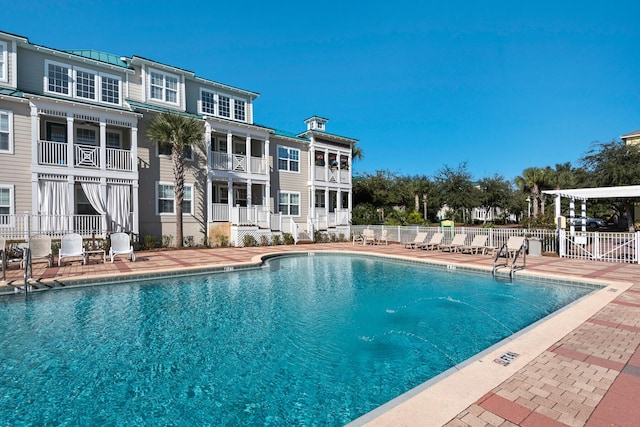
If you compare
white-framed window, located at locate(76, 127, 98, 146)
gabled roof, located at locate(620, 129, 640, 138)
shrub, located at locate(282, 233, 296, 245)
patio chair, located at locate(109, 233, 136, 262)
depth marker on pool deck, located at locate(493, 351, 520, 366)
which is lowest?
depth marker on pool deck, located at locate(493, 351, 520, 366)

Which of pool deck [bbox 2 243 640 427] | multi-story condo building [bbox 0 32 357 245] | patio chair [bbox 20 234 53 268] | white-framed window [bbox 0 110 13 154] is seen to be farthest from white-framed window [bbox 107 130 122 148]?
pool deck [bbox 2 243 640 427]

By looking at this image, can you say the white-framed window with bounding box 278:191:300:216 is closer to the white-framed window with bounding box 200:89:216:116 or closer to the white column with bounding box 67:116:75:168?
the white-framed window with bounding box 200:89:216:116

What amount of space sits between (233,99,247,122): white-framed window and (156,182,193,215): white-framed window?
660 cm

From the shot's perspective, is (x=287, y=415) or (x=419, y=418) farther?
(x=287, y=415)

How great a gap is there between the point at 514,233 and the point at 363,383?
14957 millimetres

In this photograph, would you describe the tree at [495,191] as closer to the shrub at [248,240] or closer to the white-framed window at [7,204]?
the shrub at [248,240]

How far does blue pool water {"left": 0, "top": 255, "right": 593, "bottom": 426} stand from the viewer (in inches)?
143

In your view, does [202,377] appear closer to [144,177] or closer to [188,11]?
[144,177]

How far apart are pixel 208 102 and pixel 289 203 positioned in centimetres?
869

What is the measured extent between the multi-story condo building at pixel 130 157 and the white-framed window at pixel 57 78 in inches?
2.0

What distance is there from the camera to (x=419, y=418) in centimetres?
266

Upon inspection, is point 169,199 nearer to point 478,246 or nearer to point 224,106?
point 224,106

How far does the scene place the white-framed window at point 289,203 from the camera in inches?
914

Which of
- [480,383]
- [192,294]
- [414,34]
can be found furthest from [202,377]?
[414,34]
